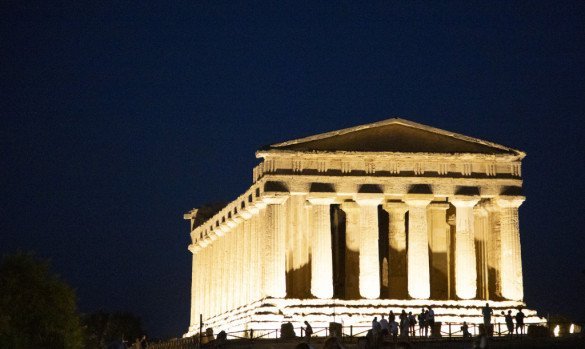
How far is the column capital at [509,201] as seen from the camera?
78.9m

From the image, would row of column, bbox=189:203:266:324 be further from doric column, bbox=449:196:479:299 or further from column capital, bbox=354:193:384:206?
doric column, bbox=449:196:479:299

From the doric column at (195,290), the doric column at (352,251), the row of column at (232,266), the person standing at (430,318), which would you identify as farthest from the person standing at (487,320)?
the doric column at (195,290)

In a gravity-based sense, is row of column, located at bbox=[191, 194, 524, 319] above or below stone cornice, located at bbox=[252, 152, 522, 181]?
below

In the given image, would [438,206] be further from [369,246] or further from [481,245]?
[369,246]

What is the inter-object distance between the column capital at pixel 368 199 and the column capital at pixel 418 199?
154cm

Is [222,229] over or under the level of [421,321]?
over

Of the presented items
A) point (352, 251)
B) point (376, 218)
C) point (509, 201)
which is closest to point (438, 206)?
point (509, 201)

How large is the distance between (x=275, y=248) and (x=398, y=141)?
32.0ft

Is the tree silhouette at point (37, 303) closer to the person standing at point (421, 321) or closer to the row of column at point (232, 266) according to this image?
the row of column at point (232, 266)

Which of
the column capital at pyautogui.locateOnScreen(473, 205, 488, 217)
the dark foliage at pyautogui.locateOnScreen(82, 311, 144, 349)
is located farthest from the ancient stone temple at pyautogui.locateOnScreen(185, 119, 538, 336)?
the dark foliage at pyautogui.locateOnScreen(82, 311, 144, 349)

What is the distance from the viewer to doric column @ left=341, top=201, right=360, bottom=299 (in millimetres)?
80062

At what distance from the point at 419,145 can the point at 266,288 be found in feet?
40.8

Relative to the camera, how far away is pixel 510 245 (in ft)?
260

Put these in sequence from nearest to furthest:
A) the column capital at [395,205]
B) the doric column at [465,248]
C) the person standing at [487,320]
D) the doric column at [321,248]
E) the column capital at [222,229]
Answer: the person standing at [487,320]
the doric column at [321,248]
the doric column at [465,248]
the column capital at [395,205]
the column capital at [222,229]
